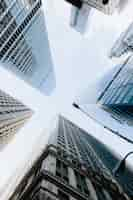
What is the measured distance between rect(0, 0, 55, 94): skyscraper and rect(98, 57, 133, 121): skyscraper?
69.6 metres

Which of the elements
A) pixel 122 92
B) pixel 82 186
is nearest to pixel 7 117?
pixel 122 92

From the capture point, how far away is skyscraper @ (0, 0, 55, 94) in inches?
4279

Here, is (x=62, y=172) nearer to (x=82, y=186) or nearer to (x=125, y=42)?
(x=82, y=186)

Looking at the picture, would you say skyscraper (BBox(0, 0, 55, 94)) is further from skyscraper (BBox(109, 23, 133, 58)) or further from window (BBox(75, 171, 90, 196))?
window (BBox(75, 171, 90, 196))

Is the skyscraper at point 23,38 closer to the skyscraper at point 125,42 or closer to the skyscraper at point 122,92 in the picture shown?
the skyscraper at point 125,42

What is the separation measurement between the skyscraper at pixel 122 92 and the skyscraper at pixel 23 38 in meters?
69.6

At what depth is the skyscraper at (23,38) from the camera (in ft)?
357

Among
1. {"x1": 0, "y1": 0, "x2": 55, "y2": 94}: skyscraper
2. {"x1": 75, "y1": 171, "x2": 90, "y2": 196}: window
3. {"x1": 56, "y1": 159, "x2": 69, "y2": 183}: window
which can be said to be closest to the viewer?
{"x1": 75, "y1": 171, "x2": 90, "y2": 196}: window

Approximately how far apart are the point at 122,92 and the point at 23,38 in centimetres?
9795

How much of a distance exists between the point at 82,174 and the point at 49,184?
20746 mm

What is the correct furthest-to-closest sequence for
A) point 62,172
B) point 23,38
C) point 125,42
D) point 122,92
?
point 23,38, point 122,92, point 125,42, point 62,172

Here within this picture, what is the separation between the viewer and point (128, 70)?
4125 cm

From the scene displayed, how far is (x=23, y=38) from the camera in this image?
130375mm

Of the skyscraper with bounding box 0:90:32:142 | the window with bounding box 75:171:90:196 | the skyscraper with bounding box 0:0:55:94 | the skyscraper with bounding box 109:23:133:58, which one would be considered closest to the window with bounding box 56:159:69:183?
the window with bounding box 75:171:90:196
